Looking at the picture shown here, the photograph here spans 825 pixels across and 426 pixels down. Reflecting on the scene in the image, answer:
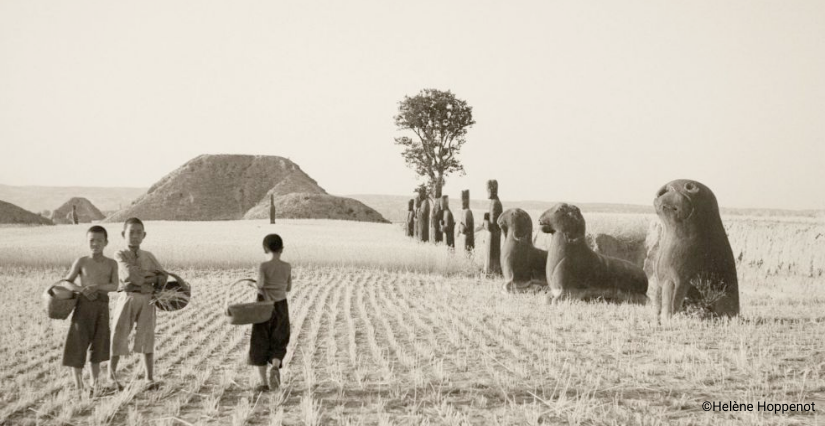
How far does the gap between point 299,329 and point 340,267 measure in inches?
448

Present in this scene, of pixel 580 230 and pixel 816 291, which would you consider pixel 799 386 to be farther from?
pixel 816 291

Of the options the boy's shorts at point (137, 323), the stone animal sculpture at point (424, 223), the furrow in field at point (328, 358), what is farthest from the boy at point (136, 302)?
the stone animal sculpture at point (424, 223)

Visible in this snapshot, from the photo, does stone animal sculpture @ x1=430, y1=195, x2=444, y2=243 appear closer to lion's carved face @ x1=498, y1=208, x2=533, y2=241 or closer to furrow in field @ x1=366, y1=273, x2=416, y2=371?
furrow in field @ x1=366, y1=273, x2=416, y2=371

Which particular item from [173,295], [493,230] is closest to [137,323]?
[173,295]

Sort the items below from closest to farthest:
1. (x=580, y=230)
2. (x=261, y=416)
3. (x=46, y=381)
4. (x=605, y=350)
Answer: (x=261, y=416)
(x=46, y=381)
(x=605, y=350)
(x=580, y=230)

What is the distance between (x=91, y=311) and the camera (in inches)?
281

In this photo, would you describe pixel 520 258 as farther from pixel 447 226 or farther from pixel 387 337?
pixel 447 226

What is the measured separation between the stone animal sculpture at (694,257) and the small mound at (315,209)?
196ft

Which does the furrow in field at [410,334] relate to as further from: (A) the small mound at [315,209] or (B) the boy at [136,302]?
(A) the small mound at [315,209]

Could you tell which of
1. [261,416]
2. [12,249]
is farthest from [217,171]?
[261,416]

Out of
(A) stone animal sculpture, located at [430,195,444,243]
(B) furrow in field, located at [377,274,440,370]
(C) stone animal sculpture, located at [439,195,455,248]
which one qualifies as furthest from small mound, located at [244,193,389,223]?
(B) furrow in field, located at [377,274,440,370]

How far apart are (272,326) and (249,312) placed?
34 cm

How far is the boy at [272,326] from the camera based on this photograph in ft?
22.6

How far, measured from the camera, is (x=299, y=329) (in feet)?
34.6
